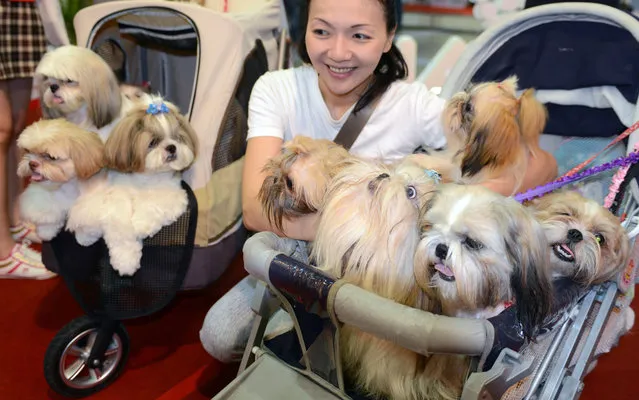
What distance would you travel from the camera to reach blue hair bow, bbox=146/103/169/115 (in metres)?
1.90

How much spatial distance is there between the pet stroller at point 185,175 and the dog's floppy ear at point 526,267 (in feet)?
4.01

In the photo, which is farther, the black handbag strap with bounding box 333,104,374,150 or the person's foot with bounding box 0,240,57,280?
the person's foot with bounding box 0,240,57,280

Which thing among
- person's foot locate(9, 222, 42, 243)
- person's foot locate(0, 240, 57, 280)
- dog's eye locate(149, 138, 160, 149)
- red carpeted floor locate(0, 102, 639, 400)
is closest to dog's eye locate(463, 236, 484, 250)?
dog's eye locate(149, 138, 160, 149)

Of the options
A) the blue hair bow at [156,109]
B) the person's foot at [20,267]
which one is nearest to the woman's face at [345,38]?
the blue hair bow at [156,109]

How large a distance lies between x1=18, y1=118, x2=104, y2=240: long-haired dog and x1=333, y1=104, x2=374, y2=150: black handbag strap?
Result: 86cm

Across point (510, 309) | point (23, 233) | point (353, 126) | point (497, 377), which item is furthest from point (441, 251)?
point (23, 233)

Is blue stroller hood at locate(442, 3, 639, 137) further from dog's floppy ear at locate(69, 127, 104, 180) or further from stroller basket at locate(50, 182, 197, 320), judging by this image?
dog's floppy ear at locate(69, 127, 104, 180)

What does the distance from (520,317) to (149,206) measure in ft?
4.25

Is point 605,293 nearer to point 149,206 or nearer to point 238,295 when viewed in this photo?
point 238,295

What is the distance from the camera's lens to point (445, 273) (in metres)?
1.04

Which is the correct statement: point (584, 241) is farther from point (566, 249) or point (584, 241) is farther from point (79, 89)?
point (79, 89)

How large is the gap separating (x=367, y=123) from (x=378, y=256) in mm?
877

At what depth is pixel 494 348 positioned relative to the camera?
858 mm

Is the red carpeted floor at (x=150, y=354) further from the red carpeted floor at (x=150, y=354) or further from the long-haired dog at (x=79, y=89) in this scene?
the long-haired dog at (x=79, y=89)
